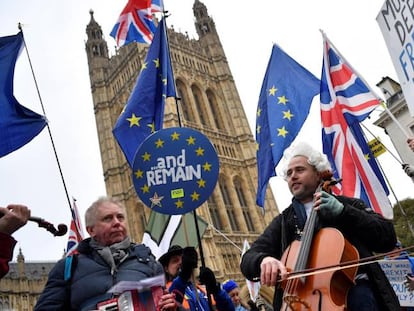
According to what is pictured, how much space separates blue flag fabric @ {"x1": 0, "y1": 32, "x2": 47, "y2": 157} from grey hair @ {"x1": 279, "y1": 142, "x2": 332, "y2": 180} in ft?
11.3

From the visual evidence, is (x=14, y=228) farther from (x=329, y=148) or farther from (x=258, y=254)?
(x=329, y=148)

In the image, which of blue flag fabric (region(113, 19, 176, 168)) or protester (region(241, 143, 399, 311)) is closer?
protester (region(241, 143, 399, 311))

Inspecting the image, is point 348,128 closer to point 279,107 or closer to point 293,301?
point 279,107

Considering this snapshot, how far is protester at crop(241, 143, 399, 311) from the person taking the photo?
1.84 meters

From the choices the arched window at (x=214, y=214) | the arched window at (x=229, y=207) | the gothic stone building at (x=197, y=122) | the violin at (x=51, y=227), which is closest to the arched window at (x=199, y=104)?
the gothic stone building at (x=197, y=122)

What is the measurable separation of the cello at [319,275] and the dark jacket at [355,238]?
17 cm

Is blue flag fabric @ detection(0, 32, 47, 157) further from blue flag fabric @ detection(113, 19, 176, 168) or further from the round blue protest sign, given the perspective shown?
the round blue protest sign

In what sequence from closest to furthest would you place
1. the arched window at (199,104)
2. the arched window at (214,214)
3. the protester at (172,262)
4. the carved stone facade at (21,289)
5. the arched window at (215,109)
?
1. the protester at (172,262)
2. the arched window at (214,214)
3. the carved stone facade at (21,289)
4. the arched window at (199,104)
5. the arched window at (215,109)

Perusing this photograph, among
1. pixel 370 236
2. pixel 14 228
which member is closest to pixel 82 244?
pixel 14 228

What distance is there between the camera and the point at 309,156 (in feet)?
7.97

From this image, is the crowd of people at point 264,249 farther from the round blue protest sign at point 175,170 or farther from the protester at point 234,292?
the protester at point 234,292

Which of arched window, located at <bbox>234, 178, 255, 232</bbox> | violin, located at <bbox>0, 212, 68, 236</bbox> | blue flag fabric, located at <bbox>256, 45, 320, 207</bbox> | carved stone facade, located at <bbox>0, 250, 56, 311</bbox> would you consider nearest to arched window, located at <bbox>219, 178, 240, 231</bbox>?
arched window, located at <bbox>234, 178, 255, 232</bbox>

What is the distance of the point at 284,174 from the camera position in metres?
2.50

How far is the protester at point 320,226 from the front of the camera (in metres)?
1.84
